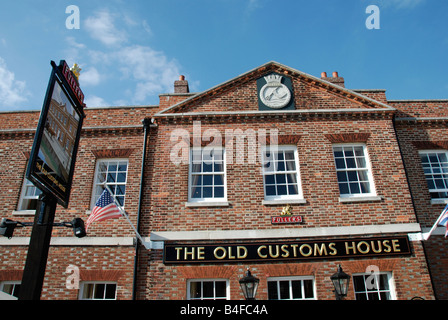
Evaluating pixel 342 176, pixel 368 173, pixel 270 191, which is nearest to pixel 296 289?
pixel 270 191

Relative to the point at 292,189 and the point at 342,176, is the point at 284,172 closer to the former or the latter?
the point at 292,189

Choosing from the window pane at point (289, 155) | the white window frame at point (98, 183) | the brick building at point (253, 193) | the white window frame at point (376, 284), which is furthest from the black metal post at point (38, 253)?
the white window frame at point (376, 284)

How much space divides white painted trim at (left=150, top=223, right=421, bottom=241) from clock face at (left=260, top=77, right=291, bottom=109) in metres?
4.22

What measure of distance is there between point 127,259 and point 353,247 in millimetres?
6399

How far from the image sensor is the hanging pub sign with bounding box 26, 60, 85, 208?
6359mm

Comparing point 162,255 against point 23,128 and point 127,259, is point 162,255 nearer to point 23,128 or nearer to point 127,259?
point 127,259

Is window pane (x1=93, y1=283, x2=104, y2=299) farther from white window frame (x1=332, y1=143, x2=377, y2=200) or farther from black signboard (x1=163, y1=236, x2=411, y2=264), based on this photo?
white window frame (x1=332, y1=143, x2=377, y2=200)

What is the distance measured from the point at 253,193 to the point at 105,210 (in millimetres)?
4162

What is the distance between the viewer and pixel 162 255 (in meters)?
9.34

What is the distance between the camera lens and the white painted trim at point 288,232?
9422mm

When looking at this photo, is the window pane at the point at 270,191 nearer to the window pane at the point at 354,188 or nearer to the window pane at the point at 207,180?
the window pane at the point at 207,180

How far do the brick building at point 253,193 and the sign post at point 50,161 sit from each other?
127 inches

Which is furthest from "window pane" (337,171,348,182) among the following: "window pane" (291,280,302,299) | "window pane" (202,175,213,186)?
"window pane" (202,175,213,186)
